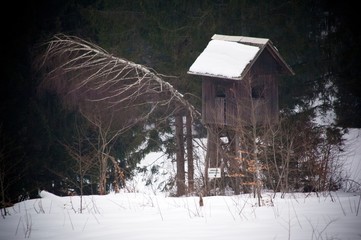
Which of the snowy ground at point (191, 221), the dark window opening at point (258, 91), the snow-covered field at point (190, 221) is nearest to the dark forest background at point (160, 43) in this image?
the dark window opening at point (258, 91)

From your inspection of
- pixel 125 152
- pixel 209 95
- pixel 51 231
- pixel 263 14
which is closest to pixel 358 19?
pixel 263 14

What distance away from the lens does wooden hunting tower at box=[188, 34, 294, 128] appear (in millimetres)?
12148

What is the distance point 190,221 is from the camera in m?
6.28

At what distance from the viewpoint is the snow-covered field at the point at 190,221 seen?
214 inches

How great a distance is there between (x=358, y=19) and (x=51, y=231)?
1278 cm

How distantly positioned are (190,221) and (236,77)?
6204 millimetres

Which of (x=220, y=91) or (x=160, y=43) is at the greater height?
(x=160, y=43)

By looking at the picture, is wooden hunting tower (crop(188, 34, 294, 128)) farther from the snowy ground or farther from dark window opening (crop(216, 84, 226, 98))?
the snowy ground

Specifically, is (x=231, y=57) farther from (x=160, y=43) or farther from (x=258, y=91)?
(x=160, y=43)

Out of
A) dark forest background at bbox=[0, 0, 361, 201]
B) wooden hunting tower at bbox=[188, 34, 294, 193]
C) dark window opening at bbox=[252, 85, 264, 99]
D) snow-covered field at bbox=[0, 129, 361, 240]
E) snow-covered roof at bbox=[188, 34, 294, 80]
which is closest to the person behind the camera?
snow-covered field at bbox=[0, 129, 361, 240]

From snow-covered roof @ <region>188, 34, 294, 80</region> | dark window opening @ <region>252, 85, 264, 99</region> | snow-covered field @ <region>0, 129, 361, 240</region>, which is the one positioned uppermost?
snow-covered roof @ <region>188, 34, 294, 80</region>

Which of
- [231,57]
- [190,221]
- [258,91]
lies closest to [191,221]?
[190,221]

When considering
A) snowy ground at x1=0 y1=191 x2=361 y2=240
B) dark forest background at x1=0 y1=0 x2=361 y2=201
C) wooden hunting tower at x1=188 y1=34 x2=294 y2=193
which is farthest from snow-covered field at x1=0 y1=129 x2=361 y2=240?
dark forest background at x1=0 y1=0 x2=361 y2=201

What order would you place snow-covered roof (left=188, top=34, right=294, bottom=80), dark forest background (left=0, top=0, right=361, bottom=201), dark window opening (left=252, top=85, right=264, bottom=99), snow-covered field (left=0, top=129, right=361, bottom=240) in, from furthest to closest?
dark forest background (left=0, top=0, right=361, bottom=201), dark window opening (left=252, top=85, right=264, bottom=99), snow-covered roof (left=188, top=34, right=294, bottom=80), snow-covered field (left=0, top=129, right=361, bottom=240)
